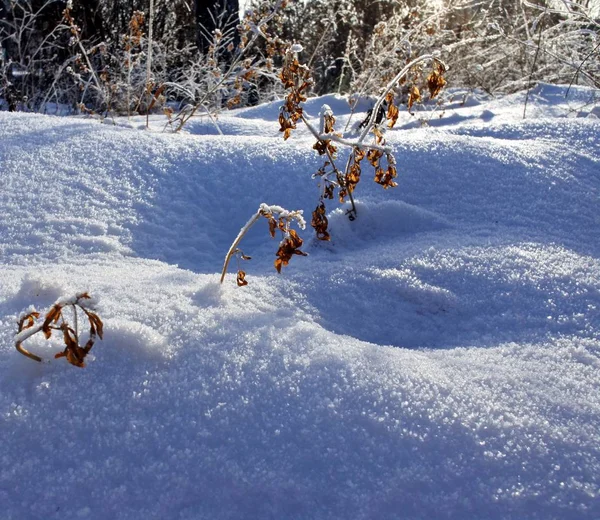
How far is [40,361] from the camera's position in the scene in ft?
3.42

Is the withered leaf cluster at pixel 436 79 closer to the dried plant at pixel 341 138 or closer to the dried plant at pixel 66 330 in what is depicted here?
the dried plant at pixel 341 138

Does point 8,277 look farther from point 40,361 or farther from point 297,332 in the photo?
point 297,332

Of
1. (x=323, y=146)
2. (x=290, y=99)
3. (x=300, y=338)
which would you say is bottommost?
(x=300, y=338)

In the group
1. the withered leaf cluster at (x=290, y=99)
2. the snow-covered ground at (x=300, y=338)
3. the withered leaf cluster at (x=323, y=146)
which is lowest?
the snow-covered ground at (x=300, y=338)

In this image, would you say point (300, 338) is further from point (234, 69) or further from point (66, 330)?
point (234, 69)

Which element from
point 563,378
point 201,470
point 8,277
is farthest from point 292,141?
point 201,470

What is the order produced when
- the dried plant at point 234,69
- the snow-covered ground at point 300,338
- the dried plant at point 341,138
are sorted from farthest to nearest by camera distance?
the dried plant at point 234,69 → the dried plant at point 341,138 → the snow-covered ground at point 300,338

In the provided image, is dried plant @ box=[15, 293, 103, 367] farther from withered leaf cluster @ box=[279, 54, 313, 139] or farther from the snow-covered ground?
withered leaf cluster @ box=[279, 54, 313, 139]

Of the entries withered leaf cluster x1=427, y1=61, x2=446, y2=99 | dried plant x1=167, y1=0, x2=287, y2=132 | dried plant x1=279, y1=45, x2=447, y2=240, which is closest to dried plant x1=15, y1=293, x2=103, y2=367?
dried plant x1=279, y1=45, x2=447, y2=240

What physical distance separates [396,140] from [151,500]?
1792mm

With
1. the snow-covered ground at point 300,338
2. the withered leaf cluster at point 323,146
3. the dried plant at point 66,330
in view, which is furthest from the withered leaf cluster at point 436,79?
the dried plant at point 66,330

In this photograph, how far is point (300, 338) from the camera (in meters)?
1.21

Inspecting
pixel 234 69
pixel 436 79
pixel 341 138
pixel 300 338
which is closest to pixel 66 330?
pixel 300 338

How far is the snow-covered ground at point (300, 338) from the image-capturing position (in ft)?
2.96
